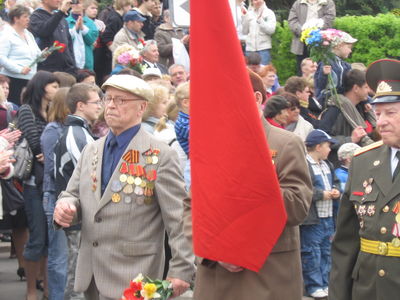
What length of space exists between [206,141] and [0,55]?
27.0 ft

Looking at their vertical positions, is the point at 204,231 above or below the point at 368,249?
above

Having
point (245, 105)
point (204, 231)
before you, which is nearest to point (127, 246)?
point (204, 231)

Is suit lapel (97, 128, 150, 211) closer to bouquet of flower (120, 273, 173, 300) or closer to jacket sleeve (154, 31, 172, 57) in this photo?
bouquet of flower (120, 273, 173, 300)

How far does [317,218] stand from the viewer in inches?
355

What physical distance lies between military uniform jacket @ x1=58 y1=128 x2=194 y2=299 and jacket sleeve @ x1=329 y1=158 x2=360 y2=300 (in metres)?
0.94

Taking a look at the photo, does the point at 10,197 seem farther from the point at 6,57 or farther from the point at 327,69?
the point at 327,69

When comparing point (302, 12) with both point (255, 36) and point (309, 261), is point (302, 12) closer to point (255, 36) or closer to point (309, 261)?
point (255, 36)

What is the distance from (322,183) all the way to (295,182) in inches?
155

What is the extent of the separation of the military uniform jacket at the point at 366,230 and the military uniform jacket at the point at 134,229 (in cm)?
98

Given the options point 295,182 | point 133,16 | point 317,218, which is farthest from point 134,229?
point 133,16

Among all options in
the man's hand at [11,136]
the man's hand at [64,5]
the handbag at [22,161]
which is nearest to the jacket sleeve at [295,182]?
the man's hand at [11,136]

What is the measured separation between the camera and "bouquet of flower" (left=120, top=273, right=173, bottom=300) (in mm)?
5367

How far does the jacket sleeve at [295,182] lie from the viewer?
5.07m

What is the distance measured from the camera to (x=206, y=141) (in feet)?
15.1
